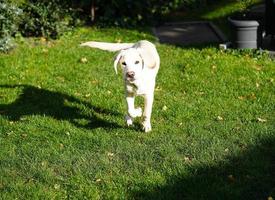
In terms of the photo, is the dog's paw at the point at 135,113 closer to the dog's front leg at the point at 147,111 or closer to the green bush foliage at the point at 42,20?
the dog's front leg at the point at 147,111

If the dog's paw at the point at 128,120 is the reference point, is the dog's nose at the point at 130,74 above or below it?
above

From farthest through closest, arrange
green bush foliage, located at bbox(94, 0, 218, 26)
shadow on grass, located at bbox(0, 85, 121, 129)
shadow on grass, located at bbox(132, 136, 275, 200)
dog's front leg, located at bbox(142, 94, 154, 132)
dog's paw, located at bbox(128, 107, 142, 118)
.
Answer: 1. green bush foliage, located at bbox(94, 0, 218, 26)
2. shadow on grass, located at bbox(0, 85, 121, 129)
3. dog's paw, located at bbox(128, 107, 142, 118)
4. dog's front leg, located at bbox(142, 94, 154, 132)
5. shadow on grass, located at bbox(132, 136, 275, 200)

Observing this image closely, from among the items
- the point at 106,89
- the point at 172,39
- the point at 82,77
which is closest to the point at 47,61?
the point at 82,77

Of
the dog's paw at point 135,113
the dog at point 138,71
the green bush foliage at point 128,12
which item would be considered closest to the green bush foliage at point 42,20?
the green bush foliage at point 128,12

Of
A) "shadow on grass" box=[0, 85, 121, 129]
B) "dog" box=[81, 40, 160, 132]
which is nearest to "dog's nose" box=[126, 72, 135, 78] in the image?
"dog" box=[81, 40, 160, 132]

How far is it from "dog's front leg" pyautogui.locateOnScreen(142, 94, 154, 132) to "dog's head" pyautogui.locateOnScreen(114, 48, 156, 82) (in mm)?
416

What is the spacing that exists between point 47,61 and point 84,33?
7.23ft

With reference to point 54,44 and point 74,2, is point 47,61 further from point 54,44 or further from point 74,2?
point 74,2

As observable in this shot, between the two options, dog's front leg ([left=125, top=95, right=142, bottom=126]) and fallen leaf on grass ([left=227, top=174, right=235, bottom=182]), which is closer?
fallen leaf on grass ([left=227, top=174, right=235, bottom=182])

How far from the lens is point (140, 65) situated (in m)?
5.47

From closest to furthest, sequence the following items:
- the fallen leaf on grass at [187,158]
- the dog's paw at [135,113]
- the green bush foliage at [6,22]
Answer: the fallen leaf on grass at [187,158] < the dog's paw at [135,113] < the green bush foliage at [6,22]

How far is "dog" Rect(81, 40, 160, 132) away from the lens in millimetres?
5398

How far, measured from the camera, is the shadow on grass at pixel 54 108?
6.73m

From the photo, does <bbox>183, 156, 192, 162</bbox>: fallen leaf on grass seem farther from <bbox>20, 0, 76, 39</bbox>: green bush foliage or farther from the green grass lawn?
<bbox>20, 0, 76, 39</bbox>: green bush foliage
